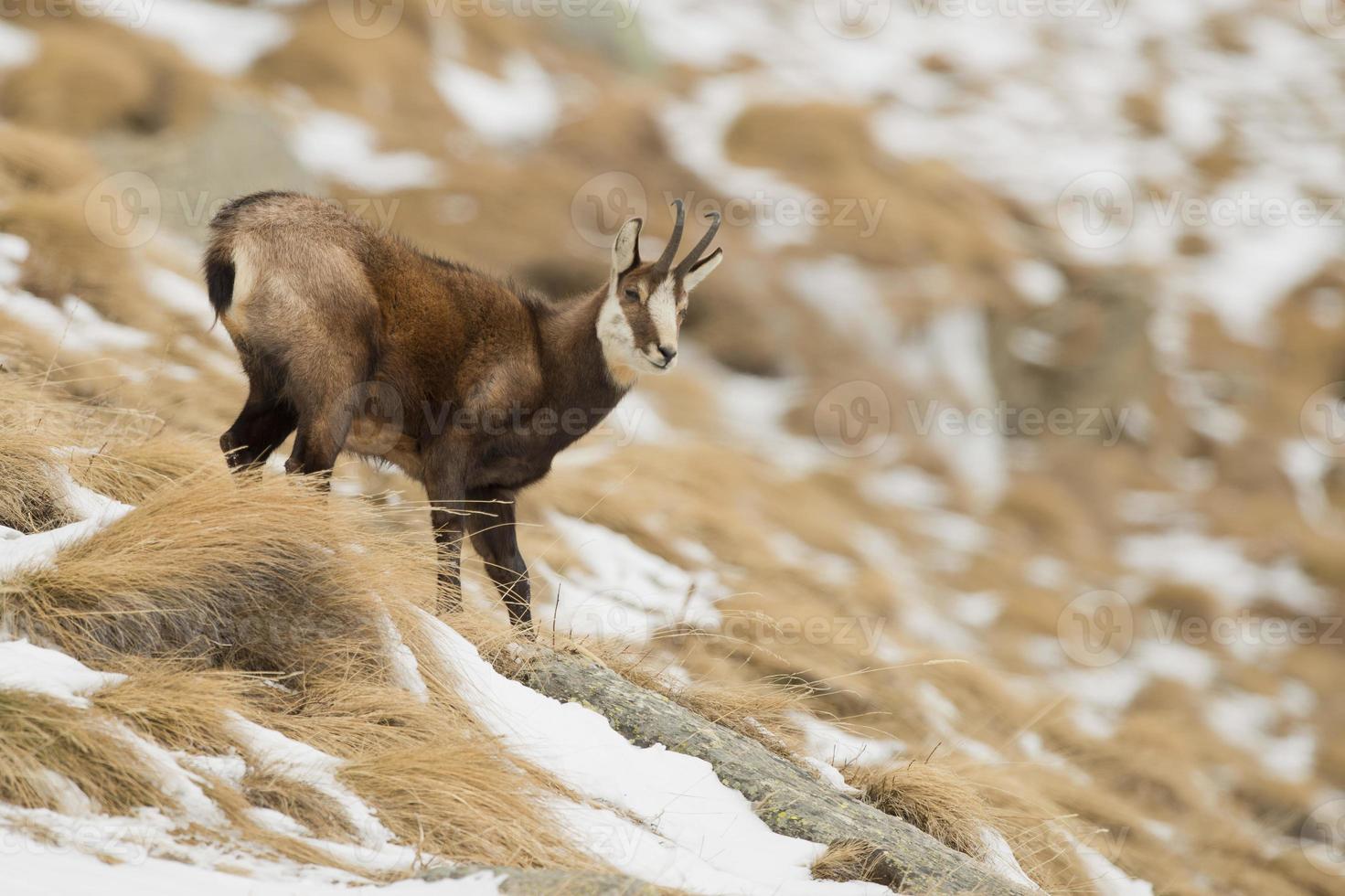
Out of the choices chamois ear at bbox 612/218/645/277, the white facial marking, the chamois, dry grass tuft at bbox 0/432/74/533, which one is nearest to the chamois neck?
the chamois

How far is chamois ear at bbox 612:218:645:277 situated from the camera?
6.30 meters

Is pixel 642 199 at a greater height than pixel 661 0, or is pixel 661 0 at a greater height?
pixel 661 0

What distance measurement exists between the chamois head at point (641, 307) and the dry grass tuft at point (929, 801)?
2189mm

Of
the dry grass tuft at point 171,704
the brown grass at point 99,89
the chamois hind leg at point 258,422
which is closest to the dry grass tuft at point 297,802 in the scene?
the dry grass tuft at point 171,704

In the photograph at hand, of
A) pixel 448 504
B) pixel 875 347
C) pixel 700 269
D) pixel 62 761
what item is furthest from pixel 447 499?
pixel 875 347

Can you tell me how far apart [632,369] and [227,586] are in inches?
107

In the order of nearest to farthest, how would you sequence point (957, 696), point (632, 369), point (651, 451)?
1. point (632, 369)
2. point (957, 696)
3. point (651, 451)

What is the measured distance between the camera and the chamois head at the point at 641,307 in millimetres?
6244

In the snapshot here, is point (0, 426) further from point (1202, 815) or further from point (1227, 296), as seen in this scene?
point (1227, 296)

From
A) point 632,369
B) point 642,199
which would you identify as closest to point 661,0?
point 642,199

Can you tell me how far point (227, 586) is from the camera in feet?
13.9

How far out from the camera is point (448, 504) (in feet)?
19.4

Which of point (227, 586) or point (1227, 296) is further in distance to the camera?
point (1227, 296)

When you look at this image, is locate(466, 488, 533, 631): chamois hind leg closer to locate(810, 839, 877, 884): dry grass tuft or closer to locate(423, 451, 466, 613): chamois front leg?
locate(423, 451, 466, 613): chamois front leg
